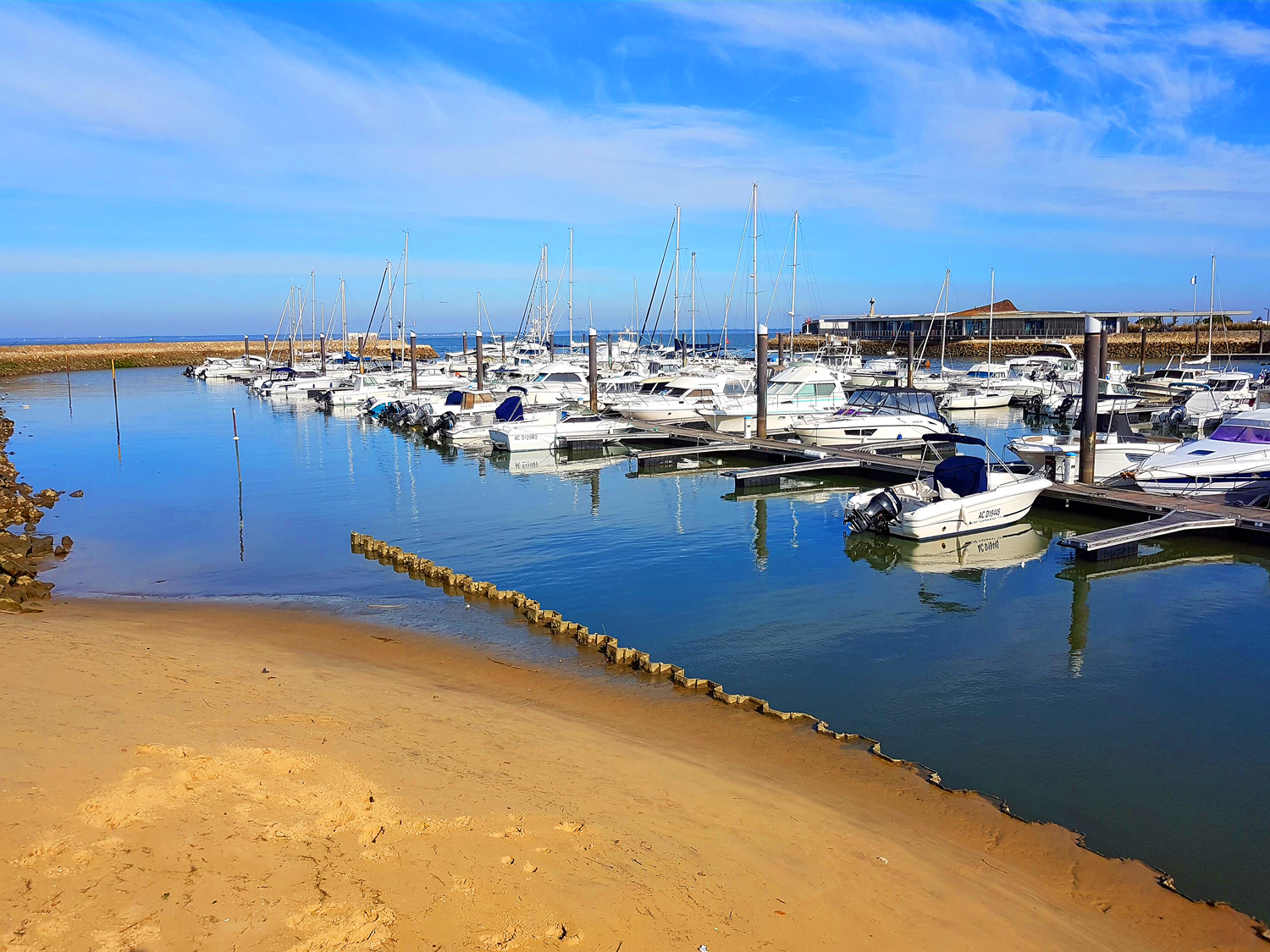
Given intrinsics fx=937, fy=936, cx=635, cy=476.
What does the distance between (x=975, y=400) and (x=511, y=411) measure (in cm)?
2520

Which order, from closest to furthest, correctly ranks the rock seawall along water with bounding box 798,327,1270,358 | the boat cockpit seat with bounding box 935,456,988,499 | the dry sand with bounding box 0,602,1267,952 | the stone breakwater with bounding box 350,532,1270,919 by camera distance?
1. the dry sand with bounding box 0,602,1267,952
2. the stone breakwater with bounding box 350,532,1270,919
3. the boat cockpit seat with bounding box 935,456,988,499
4. the rock seawall along water with bounding box 798,327,1270,358

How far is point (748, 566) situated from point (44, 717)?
11380mm

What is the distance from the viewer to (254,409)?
49.7 meters

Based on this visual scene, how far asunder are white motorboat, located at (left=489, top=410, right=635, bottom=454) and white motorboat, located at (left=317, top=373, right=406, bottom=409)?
14777 mm

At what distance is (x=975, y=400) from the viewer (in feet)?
151

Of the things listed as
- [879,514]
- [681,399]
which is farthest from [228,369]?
[879,514]

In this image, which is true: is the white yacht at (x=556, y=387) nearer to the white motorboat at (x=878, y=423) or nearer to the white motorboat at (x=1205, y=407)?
the white motorboat at (x=878, y=423)

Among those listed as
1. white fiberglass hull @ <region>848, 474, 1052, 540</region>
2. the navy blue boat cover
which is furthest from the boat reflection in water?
the navy blue boat cover

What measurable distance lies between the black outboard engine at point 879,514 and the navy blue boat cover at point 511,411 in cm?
1616

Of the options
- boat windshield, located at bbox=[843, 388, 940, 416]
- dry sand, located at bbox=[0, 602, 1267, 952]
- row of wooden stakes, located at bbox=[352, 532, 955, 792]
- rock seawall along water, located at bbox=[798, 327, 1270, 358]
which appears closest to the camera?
dry sand, located at bbox=[0, 602, 1267, 952]

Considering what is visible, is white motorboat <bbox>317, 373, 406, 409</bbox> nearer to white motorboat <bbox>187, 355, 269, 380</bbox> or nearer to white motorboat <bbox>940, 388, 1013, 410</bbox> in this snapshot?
white motorboat <bbox>187, 355, 269, 380</bbox>

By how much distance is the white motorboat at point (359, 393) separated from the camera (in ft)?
153

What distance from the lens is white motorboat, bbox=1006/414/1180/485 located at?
70.1 ft

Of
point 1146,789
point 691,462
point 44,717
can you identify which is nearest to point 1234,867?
point 1146,789
